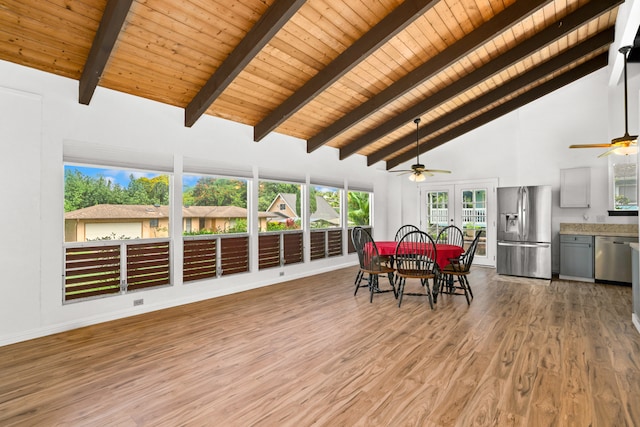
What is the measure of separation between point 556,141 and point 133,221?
7490 mm

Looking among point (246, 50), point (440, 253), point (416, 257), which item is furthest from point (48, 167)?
point (440, 253)

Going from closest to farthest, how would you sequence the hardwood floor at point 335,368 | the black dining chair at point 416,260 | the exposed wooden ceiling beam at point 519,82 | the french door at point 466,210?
the hardwood floor at point 335,368 → the black dining chair at point 416,260 → the exposed wooden ceiling beam at point 519,82 → the french door at point 466,210

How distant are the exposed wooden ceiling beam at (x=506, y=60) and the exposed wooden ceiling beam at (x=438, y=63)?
3.24 ft

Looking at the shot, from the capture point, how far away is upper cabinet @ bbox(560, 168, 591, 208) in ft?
19.6

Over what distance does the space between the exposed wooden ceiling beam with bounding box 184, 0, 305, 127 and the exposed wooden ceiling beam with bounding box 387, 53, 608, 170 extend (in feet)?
17.5

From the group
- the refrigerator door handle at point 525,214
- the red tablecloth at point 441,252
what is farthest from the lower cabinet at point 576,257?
the red tablecloth at point 441,252

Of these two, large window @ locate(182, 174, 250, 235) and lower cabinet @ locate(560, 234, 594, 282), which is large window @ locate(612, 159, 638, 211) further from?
large window @ locate(182, 174, 250, 235)

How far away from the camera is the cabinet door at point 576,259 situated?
573 cm

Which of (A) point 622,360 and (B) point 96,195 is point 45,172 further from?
(A) point 622,360

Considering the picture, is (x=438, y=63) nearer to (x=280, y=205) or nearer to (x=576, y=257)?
(x=280, y=205)

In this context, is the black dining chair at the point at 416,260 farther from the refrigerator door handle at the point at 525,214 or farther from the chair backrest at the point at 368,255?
the refrigerator door handle at the point at 525,214

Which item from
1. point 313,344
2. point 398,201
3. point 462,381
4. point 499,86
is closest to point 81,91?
point 313,344

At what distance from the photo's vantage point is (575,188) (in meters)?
6.06

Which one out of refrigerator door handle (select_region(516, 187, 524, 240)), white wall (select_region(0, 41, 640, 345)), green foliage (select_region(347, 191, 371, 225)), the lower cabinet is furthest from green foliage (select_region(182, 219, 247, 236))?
the lower cabinet
